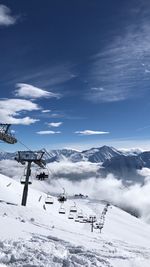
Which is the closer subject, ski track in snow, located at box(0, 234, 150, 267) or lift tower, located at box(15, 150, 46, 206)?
ski track in snow, located at box(0, 234, 150, 267)

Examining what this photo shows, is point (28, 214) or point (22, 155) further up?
point (22, 155)

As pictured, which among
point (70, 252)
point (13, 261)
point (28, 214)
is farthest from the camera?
point (28, 214)

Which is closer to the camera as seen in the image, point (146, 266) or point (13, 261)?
point (13, 261)

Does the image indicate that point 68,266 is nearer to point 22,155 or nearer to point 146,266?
point 146,266

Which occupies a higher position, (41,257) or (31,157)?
(31,157)

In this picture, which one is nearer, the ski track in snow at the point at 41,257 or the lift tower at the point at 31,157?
the ski track in snow at the point at 41,257

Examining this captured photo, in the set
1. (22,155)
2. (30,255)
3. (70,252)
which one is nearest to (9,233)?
(70,252)

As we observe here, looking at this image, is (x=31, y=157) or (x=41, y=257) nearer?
(x=41, y=257)

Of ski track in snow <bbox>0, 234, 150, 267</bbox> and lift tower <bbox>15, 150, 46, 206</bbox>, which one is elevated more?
lift tower <bbox>15, 150, 46, 206</bbox>

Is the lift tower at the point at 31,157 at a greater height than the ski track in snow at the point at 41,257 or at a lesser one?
greater

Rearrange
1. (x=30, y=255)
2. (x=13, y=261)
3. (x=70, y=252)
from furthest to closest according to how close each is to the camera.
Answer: (x=70, y=252)
(x=30, y=255)
(x=13, y=261)

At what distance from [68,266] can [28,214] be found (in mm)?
21300

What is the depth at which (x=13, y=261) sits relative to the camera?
14.3 metres

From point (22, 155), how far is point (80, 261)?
4096cm
